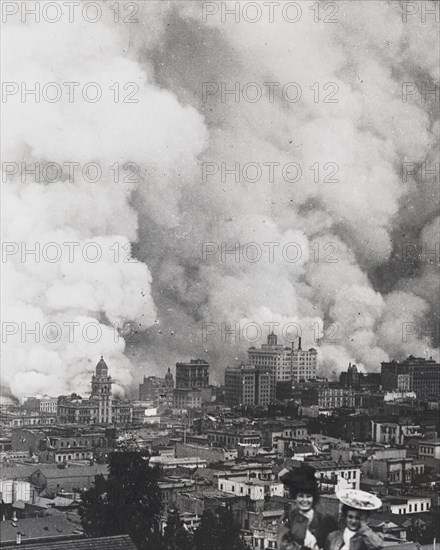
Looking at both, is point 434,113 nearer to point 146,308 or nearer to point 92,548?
point 146,308

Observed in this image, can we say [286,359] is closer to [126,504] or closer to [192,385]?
[192,385]

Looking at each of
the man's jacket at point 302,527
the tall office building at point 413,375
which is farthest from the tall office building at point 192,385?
the man's jacket at point 302,527

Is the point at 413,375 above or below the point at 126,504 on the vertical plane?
above

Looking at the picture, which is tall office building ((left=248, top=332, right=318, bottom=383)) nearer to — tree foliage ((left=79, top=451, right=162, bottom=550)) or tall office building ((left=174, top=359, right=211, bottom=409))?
tall office building ((left=174, top=359, right=211, bottom=409))

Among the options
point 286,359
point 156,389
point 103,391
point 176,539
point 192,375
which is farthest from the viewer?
point 286,359

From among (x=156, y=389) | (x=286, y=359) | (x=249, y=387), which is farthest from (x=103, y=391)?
(x=249, y=387)

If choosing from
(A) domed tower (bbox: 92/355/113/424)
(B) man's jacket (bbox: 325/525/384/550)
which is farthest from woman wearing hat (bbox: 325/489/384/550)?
(A) domed tower (bbox: 92/355/113/424)
